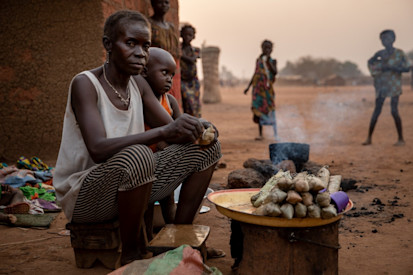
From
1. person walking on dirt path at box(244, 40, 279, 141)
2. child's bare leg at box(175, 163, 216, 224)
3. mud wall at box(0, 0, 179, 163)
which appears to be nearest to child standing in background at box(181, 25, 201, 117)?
mud wall at box(0, 0, 179, 163)

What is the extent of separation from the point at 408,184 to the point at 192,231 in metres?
3.44

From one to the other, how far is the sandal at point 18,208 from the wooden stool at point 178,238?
1.76m

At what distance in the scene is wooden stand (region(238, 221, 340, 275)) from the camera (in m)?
1.98

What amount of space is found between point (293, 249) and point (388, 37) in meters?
6.78

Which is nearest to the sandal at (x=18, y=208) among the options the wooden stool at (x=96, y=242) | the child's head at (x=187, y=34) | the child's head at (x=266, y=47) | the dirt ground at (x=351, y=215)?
the dirt ground at (x=351, y=215)

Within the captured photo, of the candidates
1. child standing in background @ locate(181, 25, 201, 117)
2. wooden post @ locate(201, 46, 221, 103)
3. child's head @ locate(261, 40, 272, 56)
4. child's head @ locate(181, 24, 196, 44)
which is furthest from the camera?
wooden post @ locate(201, 46, 221, 103)

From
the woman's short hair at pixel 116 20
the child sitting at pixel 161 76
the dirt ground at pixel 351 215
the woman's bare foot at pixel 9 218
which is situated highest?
the woman's short hair at pixel 116 20

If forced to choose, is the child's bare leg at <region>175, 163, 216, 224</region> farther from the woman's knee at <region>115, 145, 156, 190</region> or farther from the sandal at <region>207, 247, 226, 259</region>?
the woman's knee at <region>115, 145, 156, 190</region>

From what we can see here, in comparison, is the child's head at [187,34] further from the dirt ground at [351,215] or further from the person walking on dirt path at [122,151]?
the person walking on dirt path at [122,151]

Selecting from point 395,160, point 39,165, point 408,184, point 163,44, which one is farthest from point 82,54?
point 395,160

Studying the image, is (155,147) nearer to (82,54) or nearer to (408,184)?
(82,54)

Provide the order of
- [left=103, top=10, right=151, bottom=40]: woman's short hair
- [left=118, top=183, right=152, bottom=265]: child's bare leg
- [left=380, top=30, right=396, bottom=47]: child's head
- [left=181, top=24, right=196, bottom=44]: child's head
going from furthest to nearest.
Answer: [left=380, top=30, right=396, bottom=47]: child's head
[left=181, top=24, right=196, bottom=44]: child's head
[left=103, top=10, right=151, bottom=40]: woman's short hair
[left=118, top=183, right=152, bottom=265]: child's bare leg

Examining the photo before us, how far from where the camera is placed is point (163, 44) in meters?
5.19

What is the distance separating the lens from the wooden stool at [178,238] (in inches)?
83.4
